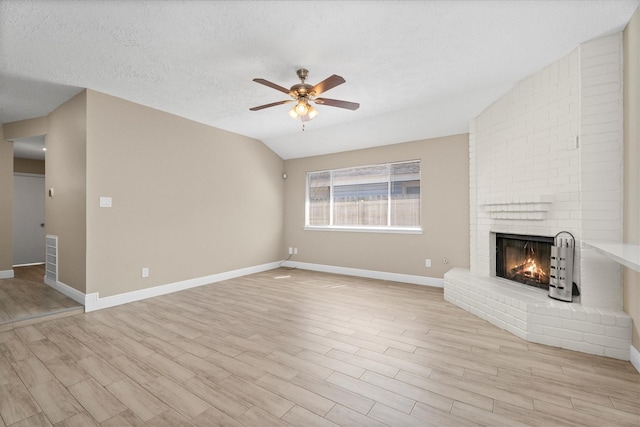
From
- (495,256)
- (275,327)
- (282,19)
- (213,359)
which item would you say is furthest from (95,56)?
(495,256)

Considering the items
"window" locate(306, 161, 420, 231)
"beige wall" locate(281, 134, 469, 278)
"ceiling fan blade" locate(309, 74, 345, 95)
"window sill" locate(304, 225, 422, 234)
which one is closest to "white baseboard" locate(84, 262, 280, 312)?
"window sill" locate(304, 225, 422, 234)

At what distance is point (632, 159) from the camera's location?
7.43 feet

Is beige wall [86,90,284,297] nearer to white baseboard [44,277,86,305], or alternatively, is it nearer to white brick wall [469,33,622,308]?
white baseboard [44,277,86,305]

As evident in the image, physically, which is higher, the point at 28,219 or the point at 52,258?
the point at 28,219

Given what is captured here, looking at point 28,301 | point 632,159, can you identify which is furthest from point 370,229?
point 28,301

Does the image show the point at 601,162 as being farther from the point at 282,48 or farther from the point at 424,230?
the point at 282,48

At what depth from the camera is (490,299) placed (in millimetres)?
3076

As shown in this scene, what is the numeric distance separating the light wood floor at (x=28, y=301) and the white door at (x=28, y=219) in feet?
6.49

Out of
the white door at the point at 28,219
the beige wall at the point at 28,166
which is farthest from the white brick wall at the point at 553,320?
the beige wall at the point at 28,166

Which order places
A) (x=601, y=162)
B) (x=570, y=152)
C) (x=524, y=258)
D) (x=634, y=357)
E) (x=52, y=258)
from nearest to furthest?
(x=634, y=357) < (x=601, y=162) < (x=570, y=152) < (x=524, y=258) < (x=52, y=258)

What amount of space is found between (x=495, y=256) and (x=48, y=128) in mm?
6810

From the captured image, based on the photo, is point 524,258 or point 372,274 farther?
point 372,274

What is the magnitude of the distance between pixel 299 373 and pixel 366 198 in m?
3.86

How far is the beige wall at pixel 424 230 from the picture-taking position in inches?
174
